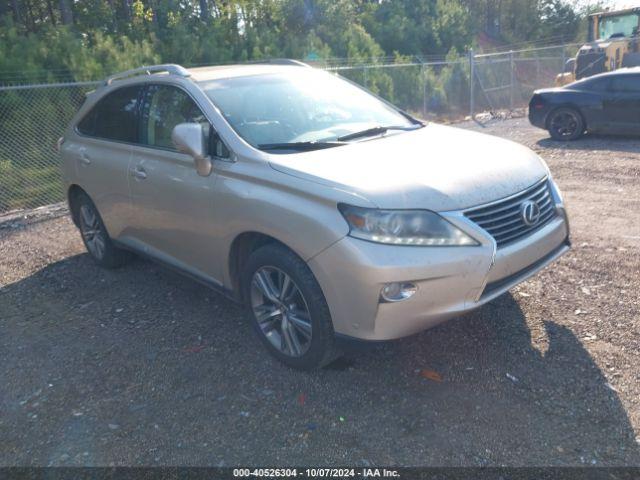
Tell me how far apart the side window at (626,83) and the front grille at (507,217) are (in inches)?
329

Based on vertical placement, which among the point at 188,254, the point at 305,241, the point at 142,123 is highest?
the point at 142,123

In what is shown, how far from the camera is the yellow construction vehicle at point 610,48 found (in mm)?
17609

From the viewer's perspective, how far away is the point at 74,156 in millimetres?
5512

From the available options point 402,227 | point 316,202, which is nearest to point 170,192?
point 316,202

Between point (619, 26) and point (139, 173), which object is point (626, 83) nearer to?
point (139, 173)

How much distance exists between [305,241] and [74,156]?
3.29m

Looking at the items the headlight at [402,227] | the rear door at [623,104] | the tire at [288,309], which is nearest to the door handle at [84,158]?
the tire at [288,309]

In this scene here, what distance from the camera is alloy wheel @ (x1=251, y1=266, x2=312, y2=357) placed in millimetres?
3471

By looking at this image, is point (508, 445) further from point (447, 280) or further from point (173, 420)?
point (173, 420)

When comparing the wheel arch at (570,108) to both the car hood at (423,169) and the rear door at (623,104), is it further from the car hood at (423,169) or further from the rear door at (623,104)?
the car hood at (423,169)

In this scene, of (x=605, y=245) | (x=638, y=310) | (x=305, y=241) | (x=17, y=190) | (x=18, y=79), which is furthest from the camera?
(x=18, y=79)

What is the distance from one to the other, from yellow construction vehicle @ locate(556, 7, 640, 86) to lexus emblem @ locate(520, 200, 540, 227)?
15962mm

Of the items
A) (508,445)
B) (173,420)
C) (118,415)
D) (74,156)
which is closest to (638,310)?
(508,445)

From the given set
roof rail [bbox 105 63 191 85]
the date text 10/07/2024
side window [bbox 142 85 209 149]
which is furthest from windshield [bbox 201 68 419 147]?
the date text 10/07/2024
